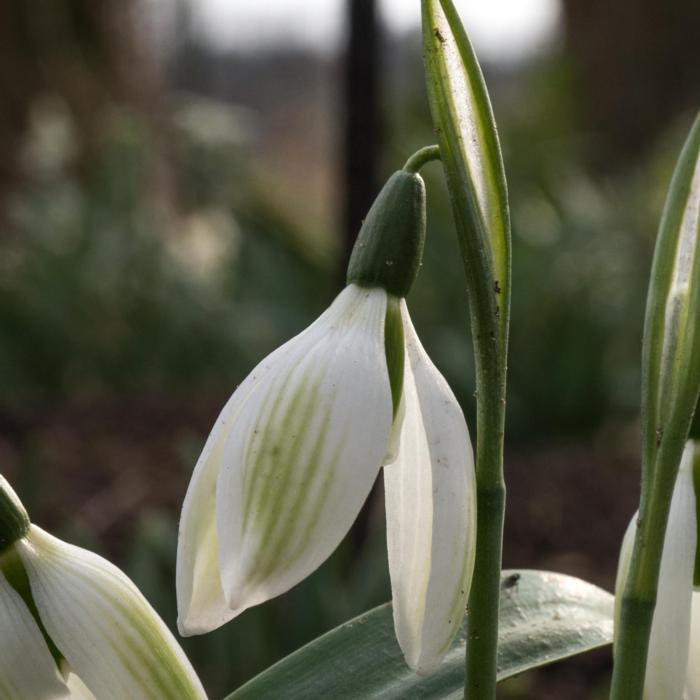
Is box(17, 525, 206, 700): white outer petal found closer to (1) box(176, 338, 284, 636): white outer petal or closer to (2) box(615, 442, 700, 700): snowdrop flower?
(1) box(176, 338, 284, 636): white outer petal

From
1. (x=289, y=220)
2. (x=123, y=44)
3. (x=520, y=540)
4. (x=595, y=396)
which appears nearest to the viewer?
(x=520, y=540)

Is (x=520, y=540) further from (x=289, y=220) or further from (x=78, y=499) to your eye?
(x=289, y=220)

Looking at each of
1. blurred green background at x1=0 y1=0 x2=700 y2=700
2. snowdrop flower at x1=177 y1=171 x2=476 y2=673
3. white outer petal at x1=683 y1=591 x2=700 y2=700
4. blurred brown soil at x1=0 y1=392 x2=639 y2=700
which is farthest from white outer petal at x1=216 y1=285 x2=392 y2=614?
blurred brown soil at x1=0 y1=392 x2=639 y2=700

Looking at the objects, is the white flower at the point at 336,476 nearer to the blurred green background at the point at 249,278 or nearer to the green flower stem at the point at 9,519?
the green flower stem at the point at 9,519

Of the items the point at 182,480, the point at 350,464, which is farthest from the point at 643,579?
the point at 182,480

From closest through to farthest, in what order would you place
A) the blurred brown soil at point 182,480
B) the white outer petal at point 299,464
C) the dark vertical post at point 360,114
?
the white outer petal at point 299,464 < the blurred brown soil at point 182,480 < the dark vertical post at point 360,114

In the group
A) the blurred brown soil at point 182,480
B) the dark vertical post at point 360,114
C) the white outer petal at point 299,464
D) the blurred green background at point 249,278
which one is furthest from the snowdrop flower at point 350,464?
the dark vertical post at point 360,114

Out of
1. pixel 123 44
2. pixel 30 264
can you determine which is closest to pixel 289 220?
pixel 30 264
